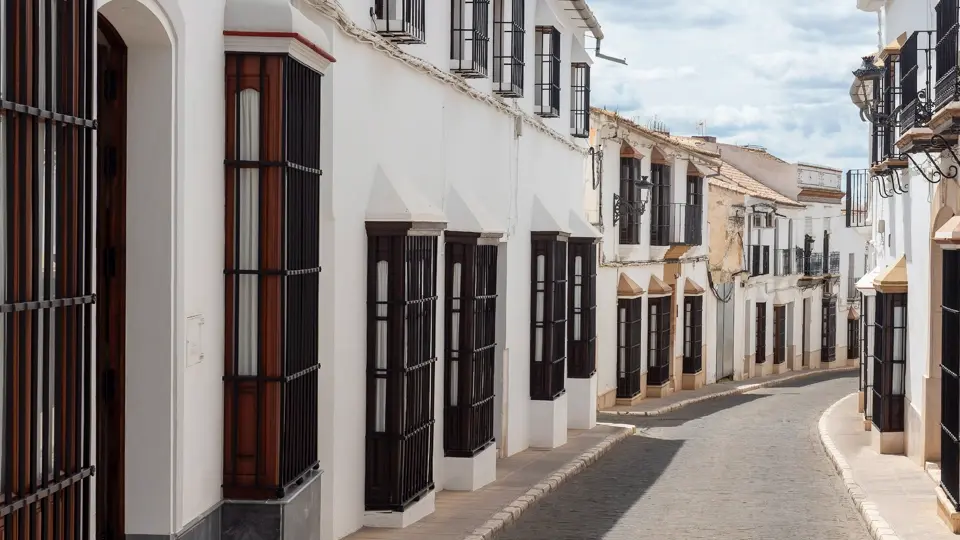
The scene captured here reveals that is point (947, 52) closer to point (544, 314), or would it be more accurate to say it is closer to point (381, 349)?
point (381, 349)

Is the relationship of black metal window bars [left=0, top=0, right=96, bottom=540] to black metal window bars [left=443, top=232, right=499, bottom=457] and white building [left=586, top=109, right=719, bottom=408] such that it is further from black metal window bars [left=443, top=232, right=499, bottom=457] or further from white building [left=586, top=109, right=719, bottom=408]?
white building [left=586, top=109, right=719, bottom=408]

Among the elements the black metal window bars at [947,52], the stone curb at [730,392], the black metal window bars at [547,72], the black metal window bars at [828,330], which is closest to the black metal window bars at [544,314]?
the black metal window bars at [547,72]

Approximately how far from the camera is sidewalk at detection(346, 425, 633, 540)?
11.0 meters

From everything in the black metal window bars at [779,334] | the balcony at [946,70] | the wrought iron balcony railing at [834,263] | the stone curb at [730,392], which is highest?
the balcony at [946,70]

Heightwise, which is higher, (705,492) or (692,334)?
(692,334)

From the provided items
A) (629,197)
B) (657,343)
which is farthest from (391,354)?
(657,343)

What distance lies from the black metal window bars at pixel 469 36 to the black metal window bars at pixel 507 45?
0.76 metres

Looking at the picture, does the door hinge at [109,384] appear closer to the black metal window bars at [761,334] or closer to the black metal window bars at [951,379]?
the black metal window bars at [951,379]

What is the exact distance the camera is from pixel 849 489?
1413cm

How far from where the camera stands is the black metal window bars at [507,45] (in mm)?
15391

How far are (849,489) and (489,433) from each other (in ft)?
13.0

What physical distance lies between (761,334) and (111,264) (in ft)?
117

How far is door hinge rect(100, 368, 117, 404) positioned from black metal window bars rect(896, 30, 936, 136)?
31.8ft

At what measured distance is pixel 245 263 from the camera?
7.67m
